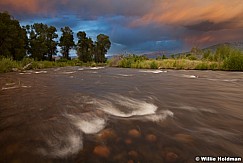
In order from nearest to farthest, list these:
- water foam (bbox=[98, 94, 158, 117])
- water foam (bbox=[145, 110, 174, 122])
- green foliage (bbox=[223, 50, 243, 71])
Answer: water foam (bbox=[145, 110, 174, 122])
water foam (bbox=[98, 94, 158, 117])
green foliage (bbox=[223, 50, 243, 71])

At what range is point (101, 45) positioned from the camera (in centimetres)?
7269

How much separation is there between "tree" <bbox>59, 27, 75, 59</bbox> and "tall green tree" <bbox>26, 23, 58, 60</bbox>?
432cm

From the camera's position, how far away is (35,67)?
81.5 feet

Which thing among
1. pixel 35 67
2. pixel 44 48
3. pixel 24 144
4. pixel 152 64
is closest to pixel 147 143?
pixel 24 144

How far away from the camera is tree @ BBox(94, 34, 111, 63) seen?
72688 mm

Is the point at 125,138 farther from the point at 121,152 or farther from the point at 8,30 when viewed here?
the point at 8,30

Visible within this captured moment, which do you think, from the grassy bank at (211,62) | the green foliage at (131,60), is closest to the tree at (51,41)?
the green foliage at (131,60)

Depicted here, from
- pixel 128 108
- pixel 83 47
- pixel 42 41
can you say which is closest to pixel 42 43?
pixel 42 41

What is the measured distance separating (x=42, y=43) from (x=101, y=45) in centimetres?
2908

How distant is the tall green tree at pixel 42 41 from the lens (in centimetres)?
4519

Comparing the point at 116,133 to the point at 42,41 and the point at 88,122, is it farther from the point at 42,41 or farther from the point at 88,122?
the point at 42,41

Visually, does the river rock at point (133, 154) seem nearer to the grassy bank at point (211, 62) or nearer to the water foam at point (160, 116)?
the water foam at point (160, 116)

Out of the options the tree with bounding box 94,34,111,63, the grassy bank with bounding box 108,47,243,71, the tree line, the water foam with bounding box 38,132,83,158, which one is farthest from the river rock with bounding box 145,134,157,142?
the tree with bounding box 94,34,111,63

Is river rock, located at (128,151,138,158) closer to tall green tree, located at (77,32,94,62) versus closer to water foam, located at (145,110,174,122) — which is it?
water foam, located at (145,110,174,122)
